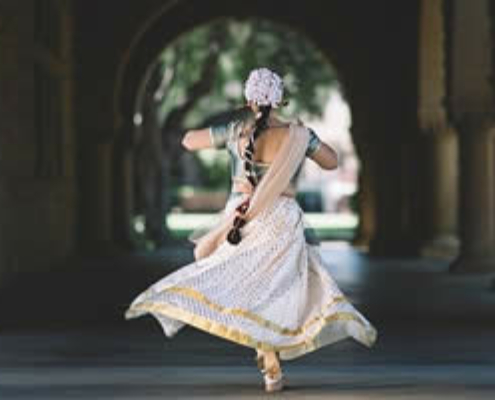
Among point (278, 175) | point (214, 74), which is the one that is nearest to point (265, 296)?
point (278, 175)

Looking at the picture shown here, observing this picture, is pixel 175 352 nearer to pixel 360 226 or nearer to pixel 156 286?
pixel 156 286

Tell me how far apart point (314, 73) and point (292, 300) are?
40775mm

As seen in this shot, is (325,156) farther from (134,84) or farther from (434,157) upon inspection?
(134,84)

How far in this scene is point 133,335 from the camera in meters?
14.8

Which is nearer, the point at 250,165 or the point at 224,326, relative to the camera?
the point at 224,326

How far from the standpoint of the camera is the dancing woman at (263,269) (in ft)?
32.7

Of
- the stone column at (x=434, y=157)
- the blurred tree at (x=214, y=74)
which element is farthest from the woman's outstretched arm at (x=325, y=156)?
the blurred tree at (x=214, y=74)

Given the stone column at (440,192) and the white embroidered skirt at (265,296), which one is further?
the stone column at (440,192)

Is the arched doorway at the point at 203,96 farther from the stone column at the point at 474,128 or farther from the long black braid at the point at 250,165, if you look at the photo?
the long black braid at the point at 250,165

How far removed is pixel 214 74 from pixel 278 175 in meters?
35.3

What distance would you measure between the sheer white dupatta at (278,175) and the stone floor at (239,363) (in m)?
1.00

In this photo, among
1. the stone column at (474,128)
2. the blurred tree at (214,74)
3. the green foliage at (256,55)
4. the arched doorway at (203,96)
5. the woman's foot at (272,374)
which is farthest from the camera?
the green foliage at (256,55)

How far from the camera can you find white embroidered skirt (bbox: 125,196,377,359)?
9953 millimetres

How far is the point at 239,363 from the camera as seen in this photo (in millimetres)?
12195
